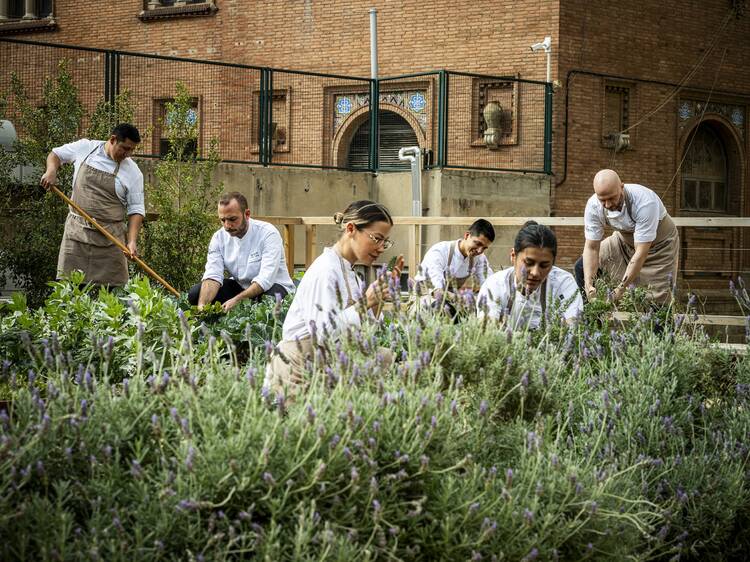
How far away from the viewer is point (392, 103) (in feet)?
71.1

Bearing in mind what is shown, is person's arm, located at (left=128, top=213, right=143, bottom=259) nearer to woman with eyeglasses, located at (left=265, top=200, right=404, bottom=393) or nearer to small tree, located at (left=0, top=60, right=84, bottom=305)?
small tree, located at (left=0, top=60, right=84, bottom=305)

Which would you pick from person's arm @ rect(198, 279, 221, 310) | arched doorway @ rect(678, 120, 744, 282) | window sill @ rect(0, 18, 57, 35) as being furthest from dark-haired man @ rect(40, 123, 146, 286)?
window sill @ rect(0, 18, 57, 35)

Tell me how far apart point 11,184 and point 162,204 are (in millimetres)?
1995

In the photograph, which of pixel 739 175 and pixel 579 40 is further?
pixel 739 175

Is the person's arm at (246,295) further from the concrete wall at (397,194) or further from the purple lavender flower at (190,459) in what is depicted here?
the concrete wall at (397,194)

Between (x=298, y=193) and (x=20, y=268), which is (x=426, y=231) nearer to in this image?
(x=298, y=193)

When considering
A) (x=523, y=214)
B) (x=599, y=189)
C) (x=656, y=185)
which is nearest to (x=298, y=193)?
(x=523, y=214)

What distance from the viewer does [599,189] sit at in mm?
8070

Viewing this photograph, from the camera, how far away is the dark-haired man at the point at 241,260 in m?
8.47

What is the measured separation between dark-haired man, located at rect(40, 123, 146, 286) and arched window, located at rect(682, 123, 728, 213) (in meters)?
15.3

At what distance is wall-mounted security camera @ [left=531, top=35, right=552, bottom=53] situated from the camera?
67.2 feet

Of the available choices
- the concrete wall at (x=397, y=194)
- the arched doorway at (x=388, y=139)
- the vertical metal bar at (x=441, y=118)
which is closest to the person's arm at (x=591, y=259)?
the concrete wall at (x=397, y=194)

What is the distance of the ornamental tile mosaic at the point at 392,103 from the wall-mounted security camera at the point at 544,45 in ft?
6.95

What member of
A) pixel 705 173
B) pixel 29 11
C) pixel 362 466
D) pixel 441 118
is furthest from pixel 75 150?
pixel 29 11
